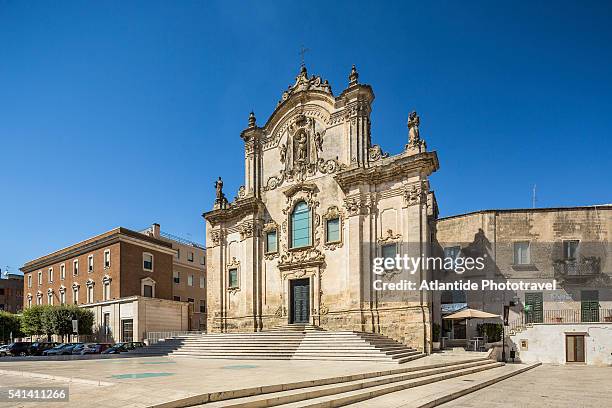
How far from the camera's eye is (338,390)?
42.6 feet

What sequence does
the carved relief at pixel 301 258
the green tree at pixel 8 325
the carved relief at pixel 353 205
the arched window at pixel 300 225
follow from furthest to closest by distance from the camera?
the green tree at pixel 8 325, the arched window at pixel 300 225, the carved relief at pixel 301 258, the carved relief at pixel 353 205

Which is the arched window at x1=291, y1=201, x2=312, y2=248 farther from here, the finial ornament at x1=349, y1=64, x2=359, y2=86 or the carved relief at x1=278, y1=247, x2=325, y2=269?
the finial ornament at x1=349, y1=64, x2=359, y2=86

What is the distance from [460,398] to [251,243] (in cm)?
2202

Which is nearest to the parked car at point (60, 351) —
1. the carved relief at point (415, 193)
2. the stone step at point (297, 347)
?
the stone step at point (297, 347)

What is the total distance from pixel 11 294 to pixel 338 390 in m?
88.1

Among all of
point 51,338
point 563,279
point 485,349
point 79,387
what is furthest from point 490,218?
point 51,338

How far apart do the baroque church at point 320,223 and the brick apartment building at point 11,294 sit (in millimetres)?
64017

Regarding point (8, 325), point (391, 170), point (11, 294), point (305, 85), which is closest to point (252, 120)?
point (305, 85)

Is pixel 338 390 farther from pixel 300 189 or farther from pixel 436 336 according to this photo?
pixel 300 189

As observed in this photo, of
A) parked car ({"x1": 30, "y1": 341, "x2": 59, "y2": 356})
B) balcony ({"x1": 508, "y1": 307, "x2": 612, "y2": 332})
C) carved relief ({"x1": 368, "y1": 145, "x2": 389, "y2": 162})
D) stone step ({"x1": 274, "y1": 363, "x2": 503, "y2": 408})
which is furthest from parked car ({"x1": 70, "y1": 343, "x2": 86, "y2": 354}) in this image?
balcony ({"x1": 508, "y1": 307, "x2": 612, "y2": 332})

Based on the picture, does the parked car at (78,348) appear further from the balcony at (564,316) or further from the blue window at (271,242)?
the balcony at (564,316)

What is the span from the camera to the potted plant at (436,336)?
25812mm

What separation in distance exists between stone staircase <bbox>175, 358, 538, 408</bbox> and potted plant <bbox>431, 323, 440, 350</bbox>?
6.59 meters

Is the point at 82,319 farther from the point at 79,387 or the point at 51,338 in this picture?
the point at 79,387
